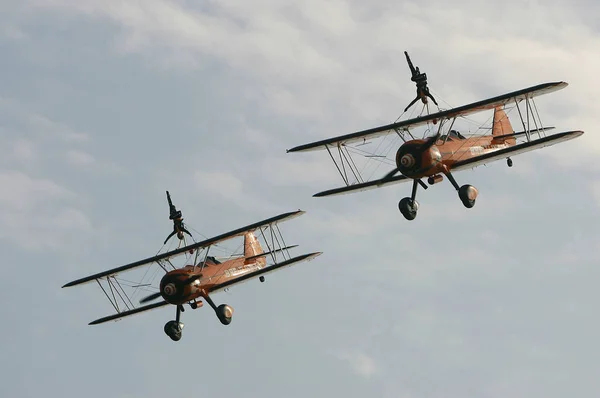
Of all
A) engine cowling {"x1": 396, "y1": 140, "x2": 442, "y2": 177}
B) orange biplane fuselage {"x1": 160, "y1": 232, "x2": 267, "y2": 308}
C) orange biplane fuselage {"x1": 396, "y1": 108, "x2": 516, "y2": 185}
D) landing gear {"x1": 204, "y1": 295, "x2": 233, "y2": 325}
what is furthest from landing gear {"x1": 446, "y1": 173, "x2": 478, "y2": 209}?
landing gear {"x1": 204, "y1": 295, "x2": 233, "y2": 325}

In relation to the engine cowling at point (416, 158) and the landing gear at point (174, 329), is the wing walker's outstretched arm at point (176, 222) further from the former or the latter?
the engine cowling at point (416, 158)

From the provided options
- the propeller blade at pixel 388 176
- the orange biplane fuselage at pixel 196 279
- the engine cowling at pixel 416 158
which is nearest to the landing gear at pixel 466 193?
the engine cowling at pixel 416 158

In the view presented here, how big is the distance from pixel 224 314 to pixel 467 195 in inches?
577

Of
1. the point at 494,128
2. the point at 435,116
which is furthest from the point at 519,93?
Answer: the point at 494,128

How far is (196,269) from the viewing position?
2594 inches

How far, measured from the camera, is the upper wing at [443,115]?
186 ft

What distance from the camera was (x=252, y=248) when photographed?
72312mm

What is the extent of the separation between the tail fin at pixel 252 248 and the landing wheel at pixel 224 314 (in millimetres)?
5087

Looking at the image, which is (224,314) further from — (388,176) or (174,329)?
(388,176)

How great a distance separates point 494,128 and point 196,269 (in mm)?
15354

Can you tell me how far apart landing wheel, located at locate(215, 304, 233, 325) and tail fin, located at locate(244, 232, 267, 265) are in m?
5.09

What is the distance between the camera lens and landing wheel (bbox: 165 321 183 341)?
218 ft

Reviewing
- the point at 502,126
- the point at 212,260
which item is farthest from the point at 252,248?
the point at 502,126

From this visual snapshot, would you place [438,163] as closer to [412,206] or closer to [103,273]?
[412,206]
